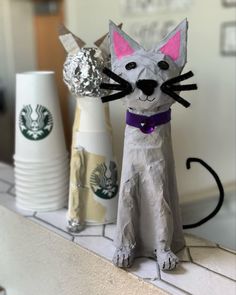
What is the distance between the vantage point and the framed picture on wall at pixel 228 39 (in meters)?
1.02

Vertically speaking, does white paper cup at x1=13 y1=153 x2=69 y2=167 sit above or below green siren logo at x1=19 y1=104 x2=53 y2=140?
below

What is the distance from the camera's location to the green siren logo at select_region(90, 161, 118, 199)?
1.97ft

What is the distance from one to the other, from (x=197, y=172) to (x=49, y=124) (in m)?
0.33

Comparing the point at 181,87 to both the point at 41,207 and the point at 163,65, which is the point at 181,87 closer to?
the point at 163,65

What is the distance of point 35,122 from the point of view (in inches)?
24.7

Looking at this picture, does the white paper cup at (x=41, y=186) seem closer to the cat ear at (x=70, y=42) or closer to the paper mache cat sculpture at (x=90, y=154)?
the paper mache cat sculpture at (x=90, y=154)

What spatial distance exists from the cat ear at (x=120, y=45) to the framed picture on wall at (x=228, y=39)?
1.98 ft

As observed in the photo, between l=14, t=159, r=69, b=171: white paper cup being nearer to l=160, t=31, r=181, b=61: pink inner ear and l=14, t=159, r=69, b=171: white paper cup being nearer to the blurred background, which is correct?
the blurred background

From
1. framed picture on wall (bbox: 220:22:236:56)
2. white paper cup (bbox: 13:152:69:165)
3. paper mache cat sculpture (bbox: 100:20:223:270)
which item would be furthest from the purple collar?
framed picture on wall (bbox: 220:22:236:56)

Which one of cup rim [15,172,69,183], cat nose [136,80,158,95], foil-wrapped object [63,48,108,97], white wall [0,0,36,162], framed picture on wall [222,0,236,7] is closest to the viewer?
cat nose [136,80,158,95]

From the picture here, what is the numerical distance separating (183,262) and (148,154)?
0.50 ft

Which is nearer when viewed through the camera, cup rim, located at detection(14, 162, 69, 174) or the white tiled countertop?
the white tiled countertop

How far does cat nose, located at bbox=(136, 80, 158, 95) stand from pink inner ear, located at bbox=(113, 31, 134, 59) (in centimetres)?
6

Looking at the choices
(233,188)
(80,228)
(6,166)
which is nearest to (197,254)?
(80,228)
